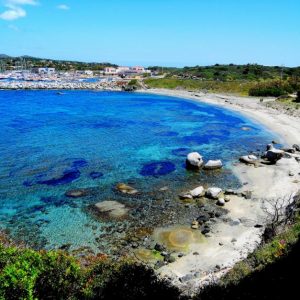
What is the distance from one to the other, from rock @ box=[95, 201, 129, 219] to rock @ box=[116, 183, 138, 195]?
2853 millimetres

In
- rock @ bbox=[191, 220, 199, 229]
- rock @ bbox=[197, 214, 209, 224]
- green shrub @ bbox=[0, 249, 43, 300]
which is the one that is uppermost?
green shrub @ bbox=[0, 249, 43, 300]

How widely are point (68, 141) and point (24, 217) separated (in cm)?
3095

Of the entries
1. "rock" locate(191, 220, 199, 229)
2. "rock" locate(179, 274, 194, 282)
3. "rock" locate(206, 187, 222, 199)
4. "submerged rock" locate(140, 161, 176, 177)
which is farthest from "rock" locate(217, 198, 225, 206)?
"rock" locate(179, 274, 194, 282)

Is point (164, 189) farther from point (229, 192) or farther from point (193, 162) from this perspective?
point (193, 162)

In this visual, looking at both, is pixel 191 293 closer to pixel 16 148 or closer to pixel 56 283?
pixel 56 283

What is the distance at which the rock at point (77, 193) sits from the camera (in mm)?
35969

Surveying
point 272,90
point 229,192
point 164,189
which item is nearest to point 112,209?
point 164,189

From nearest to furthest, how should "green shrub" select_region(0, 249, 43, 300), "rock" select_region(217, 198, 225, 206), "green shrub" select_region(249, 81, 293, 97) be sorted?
"green shrub" select_region(0, 249, 43, 300) < "rock" select_region(217, 198, 225, 206) < "green shrub" select_region(249, 81, 293, 97)

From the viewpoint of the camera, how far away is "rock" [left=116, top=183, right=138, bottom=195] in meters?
36.9

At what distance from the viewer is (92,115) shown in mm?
92250

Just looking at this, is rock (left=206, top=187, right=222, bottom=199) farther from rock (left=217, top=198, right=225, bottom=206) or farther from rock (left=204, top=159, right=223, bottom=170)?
rock (left=204, top=159, right=223, bottom=170)

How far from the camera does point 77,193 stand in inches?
1436

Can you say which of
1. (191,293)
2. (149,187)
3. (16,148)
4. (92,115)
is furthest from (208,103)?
(191,293)

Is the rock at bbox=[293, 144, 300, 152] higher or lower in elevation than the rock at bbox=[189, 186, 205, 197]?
higher
